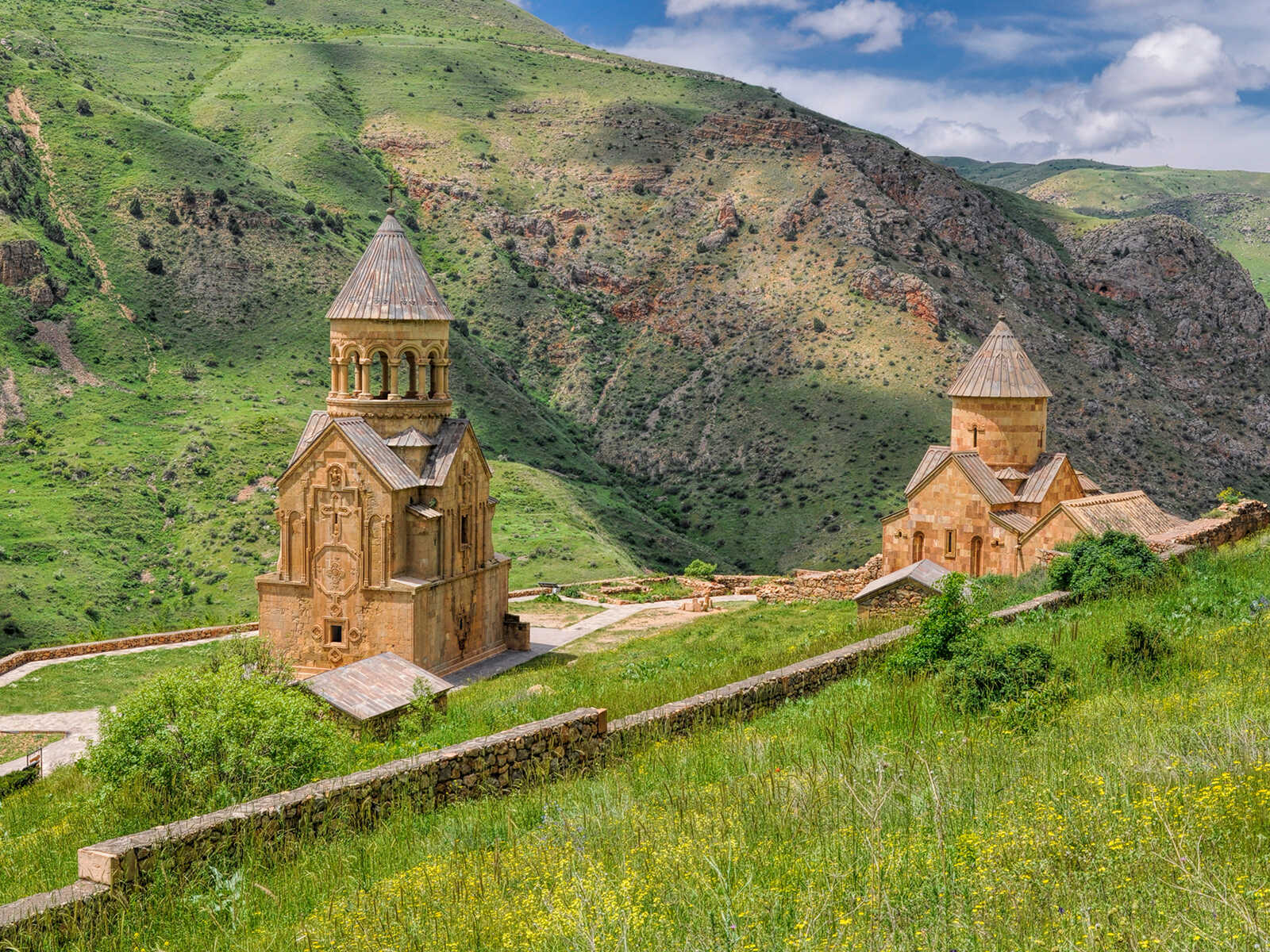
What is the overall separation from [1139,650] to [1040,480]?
57.4ft

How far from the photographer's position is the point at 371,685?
55.4 ft

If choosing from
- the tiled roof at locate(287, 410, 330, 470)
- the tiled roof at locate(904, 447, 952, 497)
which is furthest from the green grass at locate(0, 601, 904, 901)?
the tiled roof at locate(287, 410, 330, 470)

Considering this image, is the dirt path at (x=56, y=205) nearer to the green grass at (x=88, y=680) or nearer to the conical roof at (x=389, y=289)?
the green grass at (x=88, y=680)

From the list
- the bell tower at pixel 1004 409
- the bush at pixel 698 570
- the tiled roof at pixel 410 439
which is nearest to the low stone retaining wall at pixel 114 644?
the tiled roof at pixel 410 439

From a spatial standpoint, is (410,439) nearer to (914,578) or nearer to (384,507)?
(384,507)

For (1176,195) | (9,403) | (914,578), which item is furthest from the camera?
(1176,195)

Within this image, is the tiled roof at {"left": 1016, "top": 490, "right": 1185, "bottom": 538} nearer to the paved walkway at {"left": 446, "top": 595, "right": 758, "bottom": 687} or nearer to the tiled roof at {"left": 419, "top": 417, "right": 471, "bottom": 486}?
the paved walkway at {"left": 446, "top": 595, "right": 758, "bottom": 687}

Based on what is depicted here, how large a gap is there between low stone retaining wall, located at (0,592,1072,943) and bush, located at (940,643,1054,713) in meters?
1.99

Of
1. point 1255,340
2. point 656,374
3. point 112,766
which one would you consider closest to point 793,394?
point 656,374

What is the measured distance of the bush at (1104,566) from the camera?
15.3 meters

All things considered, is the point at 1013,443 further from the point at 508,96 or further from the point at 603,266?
the point at 508,96

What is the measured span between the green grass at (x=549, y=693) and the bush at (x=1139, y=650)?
3757 millimetres

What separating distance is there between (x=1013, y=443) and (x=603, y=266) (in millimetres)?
55584

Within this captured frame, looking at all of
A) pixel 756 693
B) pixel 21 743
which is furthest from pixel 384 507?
pixel 756 693
